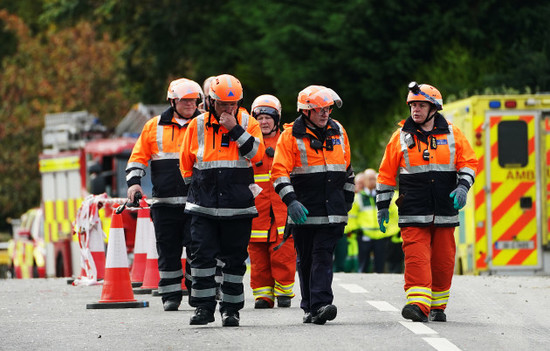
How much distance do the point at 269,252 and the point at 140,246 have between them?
11.2 ft

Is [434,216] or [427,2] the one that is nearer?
[434,216]

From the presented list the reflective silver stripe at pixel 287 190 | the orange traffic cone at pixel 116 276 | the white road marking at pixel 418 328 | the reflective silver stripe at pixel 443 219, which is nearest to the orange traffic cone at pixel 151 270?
the orange traffic cone at pixel 116 276

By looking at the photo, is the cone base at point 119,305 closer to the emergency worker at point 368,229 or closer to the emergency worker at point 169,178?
the emergency worker at point 169,178

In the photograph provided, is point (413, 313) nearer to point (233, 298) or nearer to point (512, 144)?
point (233, 298)

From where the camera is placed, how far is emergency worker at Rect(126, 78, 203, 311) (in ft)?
39.8

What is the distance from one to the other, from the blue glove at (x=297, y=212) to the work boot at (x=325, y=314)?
687mm

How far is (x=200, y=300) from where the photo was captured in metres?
10.7

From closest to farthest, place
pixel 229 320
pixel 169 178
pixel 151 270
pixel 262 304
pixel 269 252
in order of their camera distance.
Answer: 1. pixel 229 320
2. pixel 169 178
3. pixel 262 304
4. pixel 269 252
5. pixel 151 270

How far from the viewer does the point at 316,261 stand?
10.7 metres

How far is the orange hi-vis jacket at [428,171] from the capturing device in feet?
35.9

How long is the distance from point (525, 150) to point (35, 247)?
1027cm

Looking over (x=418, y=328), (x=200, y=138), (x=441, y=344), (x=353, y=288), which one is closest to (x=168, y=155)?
(x=200, y=138)

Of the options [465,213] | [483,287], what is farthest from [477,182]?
[483,287]

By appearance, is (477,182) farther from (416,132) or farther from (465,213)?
(416,132)
